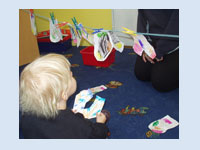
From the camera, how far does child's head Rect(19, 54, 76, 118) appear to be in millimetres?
805

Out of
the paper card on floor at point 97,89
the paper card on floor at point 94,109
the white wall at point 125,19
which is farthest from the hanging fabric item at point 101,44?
the white wall at point 125,19

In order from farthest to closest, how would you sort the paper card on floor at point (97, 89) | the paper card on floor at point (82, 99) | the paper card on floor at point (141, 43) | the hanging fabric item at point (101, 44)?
the paper card on floor at point (97, 89) → the paper card on floor at point (82, 99) → the hanging fabric item at point (101, 44) → the paper card on floor at point (141, 43)

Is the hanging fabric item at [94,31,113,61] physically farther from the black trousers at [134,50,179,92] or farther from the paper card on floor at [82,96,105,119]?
the black trousers at [134,50,179,92]

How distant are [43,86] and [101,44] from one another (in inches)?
23.0

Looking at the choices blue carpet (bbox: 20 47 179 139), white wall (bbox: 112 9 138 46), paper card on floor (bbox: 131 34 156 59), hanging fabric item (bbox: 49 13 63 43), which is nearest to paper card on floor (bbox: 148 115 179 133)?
blue carpet (bbox: 20 47 179 139)

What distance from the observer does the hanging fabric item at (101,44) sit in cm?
125

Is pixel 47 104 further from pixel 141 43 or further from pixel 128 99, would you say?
pixel 128 99

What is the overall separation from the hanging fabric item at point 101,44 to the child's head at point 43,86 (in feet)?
1.42

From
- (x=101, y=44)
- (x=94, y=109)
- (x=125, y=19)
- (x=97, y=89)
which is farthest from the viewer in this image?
(x=125, y=19)

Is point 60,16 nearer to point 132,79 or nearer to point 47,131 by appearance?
point 132,79

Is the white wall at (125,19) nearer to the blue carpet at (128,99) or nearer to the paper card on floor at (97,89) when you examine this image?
the blue carpet at (128,99)

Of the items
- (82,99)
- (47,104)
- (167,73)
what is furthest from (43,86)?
(167,73)

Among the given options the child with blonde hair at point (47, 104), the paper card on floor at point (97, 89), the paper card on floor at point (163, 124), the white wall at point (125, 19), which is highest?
the white wall at point (125, 19)

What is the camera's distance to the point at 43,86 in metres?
0.80
